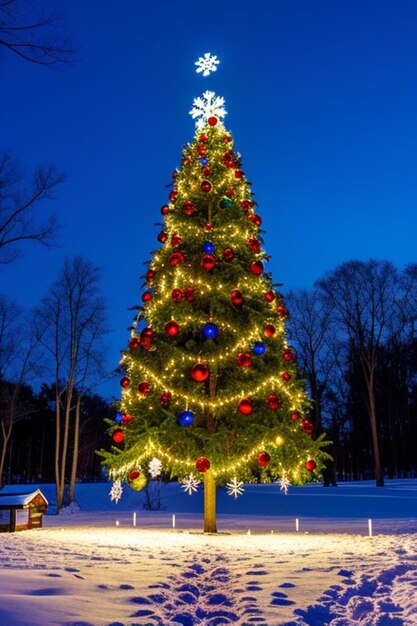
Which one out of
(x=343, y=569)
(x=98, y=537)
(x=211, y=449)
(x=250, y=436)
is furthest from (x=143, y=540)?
(x=343, y=569)

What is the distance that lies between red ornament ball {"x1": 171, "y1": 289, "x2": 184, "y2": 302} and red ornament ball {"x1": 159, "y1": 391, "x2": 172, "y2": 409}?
2.24 m

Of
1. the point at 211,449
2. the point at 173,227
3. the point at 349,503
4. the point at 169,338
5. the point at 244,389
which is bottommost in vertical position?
the point at 349,503

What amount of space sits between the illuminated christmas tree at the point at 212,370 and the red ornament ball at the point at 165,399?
0.09ft

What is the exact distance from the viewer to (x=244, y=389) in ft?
46.8

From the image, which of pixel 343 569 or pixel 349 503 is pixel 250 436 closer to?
pixel 343 569

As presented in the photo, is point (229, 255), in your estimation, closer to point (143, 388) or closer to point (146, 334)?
point (146, 334)

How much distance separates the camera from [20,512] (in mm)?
16594

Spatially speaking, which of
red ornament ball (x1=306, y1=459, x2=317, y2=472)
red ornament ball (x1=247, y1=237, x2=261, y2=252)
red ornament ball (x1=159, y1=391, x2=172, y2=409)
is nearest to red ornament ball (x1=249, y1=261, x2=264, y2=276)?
red ornament ball (x1=247, y1=237, x2=261, y2=252)

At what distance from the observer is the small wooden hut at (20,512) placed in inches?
642

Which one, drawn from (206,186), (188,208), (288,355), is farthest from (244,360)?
(206,186)

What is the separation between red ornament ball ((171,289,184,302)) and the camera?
14453 millimetres

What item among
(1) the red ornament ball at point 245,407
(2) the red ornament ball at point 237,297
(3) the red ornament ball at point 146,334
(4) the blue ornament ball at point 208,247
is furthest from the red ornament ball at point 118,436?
(4) the blue ornament ball at point 208,247

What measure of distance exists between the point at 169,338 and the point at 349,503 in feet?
Result: 46.2

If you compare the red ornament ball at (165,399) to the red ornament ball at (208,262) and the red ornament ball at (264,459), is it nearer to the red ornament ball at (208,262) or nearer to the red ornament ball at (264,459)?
the red ornament ball at (264,459)
